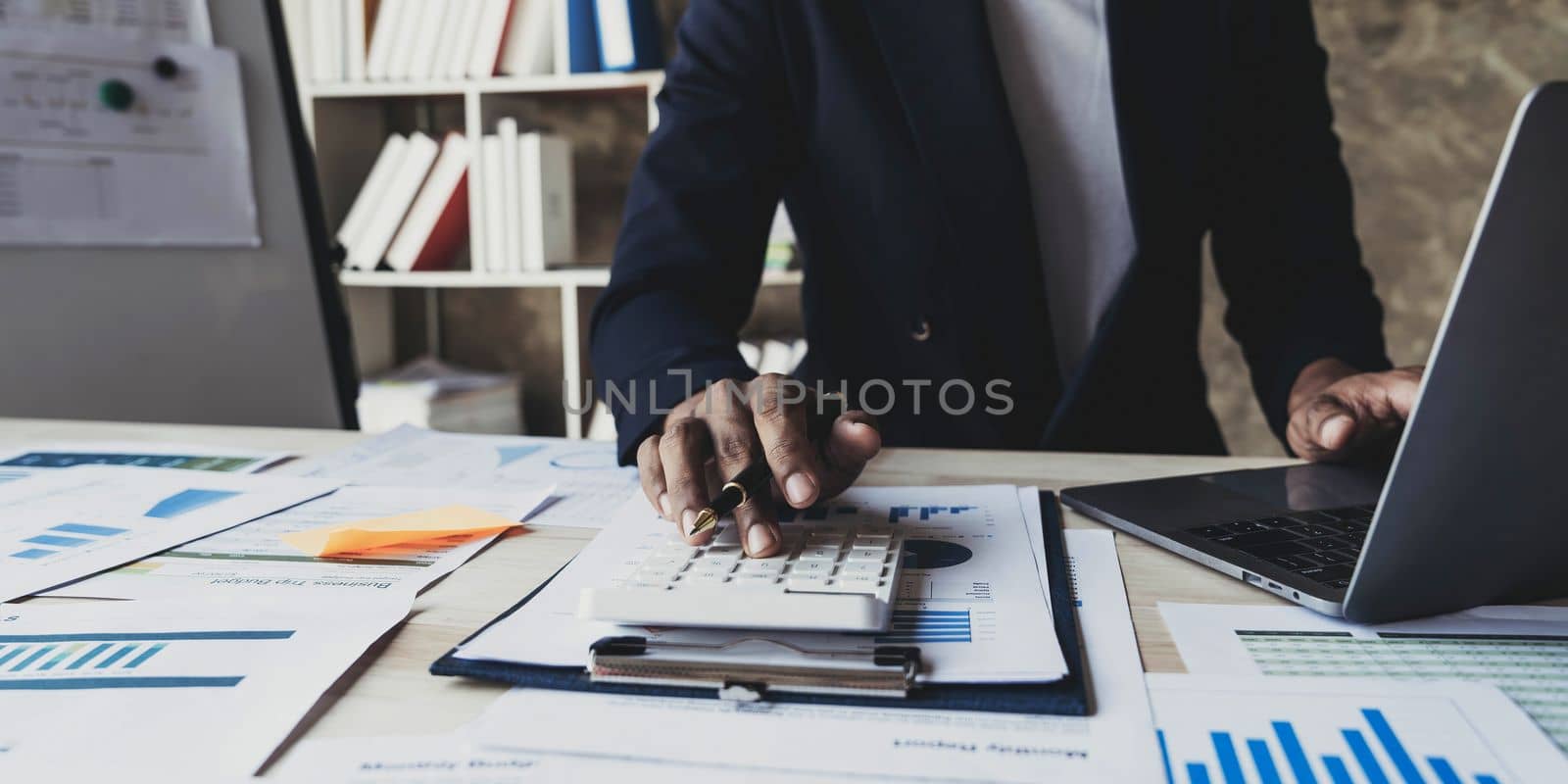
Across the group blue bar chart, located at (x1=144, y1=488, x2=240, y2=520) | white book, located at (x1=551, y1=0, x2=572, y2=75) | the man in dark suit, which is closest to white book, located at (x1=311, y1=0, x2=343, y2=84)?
white book, located at (x1=551, y1=0, x2=572, y2=75)

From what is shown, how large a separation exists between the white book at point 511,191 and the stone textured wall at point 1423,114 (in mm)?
1555

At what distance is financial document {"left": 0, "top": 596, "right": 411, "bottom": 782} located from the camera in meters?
0.37

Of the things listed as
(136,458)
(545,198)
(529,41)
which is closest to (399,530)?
(136,458)

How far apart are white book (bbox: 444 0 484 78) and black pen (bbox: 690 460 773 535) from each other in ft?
6.34

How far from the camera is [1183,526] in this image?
24.4 inches

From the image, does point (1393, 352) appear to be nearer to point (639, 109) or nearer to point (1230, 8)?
point (1230, 8)

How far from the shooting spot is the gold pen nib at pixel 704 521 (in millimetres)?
535

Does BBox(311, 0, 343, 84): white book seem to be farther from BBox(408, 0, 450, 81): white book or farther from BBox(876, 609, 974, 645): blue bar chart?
BBox(876, 609, 974, 645): blue bar chart

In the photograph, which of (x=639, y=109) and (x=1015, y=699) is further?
(x=639, y=109)

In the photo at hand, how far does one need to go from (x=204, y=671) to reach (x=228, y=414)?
108cm

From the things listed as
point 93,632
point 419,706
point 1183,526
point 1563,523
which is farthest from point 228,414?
point 1563,523

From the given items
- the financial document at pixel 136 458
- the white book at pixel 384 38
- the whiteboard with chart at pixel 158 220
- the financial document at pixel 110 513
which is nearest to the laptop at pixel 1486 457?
the financial document at pixel 110 513

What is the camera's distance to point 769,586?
453 millimetres

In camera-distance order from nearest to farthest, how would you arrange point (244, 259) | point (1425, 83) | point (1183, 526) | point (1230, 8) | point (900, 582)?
point (900, 582) < point (1183, 526) < point (1230, 8) < point (244, 259) < point (1425, 83)
